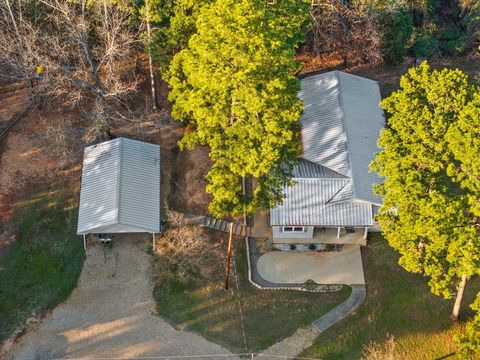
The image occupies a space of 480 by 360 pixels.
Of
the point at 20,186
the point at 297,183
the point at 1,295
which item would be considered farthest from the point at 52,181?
the point at 297,183

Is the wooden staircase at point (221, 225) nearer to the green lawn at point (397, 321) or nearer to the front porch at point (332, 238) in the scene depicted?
the front porch at point (332, 238)

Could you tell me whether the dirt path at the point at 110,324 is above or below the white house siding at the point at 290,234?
below

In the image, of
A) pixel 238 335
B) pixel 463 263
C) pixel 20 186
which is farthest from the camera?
pixel 20 186

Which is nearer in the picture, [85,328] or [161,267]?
[85,328]

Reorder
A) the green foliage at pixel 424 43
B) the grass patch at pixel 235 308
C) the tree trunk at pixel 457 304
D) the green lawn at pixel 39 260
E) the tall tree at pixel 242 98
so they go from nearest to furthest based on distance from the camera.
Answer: the tall tree at pixel 242 98 < the tree trunk at pixel 457 304 < the grass patch at pixel 235 308 < the green lawn at pixel 39 260 < the green foliage at pixel 424 43

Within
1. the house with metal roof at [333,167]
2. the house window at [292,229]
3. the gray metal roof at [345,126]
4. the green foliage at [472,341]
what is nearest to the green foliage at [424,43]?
the gray metal roof at [345,126]

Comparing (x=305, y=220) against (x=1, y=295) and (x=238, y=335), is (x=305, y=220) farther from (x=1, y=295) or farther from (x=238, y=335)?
(x=1, y=295)
